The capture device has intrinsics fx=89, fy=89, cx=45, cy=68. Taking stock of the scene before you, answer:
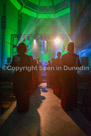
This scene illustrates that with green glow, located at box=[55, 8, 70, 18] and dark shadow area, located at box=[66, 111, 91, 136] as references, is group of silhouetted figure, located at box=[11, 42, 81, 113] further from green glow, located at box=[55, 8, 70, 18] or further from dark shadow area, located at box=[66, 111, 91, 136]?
green glow, located at box=[55, 8, 70, 18]

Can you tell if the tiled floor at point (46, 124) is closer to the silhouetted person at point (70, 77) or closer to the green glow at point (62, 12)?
the silhouetted person at point (70, 77)

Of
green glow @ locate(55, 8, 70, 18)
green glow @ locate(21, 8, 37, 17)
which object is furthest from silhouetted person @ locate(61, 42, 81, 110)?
green glow @ locate(21, 8, 37, 17)

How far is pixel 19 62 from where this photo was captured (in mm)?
2338

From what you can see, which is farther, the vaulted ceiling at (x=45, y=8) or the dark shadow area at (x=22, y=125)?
the vaulted ceiling at (x=45, y=8)

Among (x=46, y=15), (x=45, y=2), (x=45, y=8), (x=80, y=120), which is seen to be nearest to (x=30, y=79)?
(x=80, y=120)

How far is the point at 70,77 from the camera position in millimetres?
2564

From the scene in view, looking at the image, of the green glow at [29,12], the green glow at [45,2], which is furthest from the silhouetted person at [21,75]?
the green glow at [45,2]

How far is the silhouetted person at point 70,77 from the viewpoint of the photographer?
8.36ft

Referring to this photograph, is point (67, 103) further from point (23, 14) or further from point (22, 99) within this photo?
point (23, 14)

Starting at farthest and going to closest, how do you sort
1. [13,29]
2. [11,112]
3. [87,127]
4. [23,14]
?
[23,14]
[13,29]
[11,112]
[87,127]

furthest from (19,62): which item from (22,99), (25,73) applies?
(22,99)

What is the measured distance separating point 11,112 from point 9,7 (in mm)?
14389

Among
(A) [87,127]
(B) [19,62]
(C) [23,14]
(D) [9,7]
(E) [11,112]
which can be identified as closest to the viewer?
(A) [87,127]

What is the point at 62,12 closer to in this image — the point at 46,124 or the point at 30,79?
the point at 30,79
